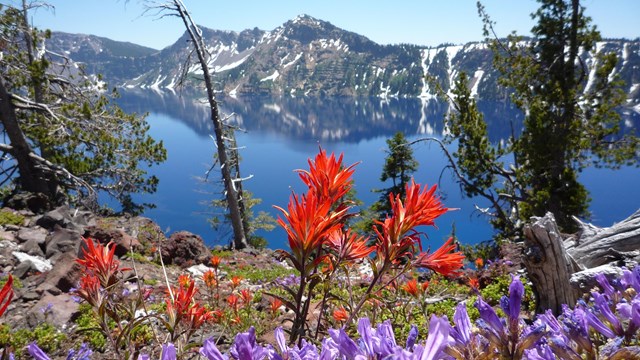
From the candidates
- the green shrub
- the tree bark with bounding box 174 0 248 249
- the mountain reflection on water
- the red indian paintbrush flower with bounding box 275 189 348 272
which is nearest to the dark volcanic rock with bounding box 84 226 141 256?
the green shrub

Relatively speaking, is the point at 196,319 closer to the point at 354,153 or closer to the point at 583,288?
the point at 583,288

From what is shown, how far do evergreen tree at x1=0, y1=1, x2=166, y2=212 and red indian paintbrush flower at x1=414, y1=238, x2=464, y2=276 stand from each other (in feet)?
41.3

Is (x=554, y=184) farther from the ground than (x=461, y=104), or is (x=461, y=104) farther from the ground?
(x=461, y=104)

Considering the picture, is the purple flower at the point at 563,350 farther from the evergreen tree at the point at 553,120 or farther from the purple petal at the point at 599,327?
the evergreen tree at the point at 553,120

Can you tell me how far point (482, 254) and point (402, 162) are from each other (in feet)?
41.7

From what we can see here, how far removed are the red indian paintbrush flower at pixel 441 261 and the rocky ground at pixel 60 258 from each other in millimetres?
2876

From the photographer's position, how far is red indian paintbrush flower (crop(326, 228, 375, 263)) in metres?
1.59

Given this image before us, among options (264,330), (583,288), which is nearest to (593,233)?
(583,288)

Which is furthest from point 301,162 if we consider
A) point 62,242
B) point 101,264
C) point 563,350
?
point 563,350

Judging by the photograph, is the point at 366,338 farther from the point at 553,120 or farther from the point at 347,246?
the point at 553,120

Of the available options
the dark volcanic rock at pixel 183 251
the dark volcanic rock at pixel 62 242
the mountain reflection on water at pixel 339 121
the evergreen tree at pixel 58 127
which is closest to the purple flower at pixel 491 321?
the dark volcanic rock at pixel 62 242

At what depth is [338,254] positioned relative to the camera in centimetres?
167

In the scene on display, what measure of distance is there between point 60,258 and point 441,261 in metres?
7.82

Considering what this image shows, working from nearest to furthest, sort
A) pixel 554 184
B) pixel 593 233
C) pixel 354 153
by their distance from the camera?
1. pixel 593 233
2. pixel 554 184
3. pixel 354 153
